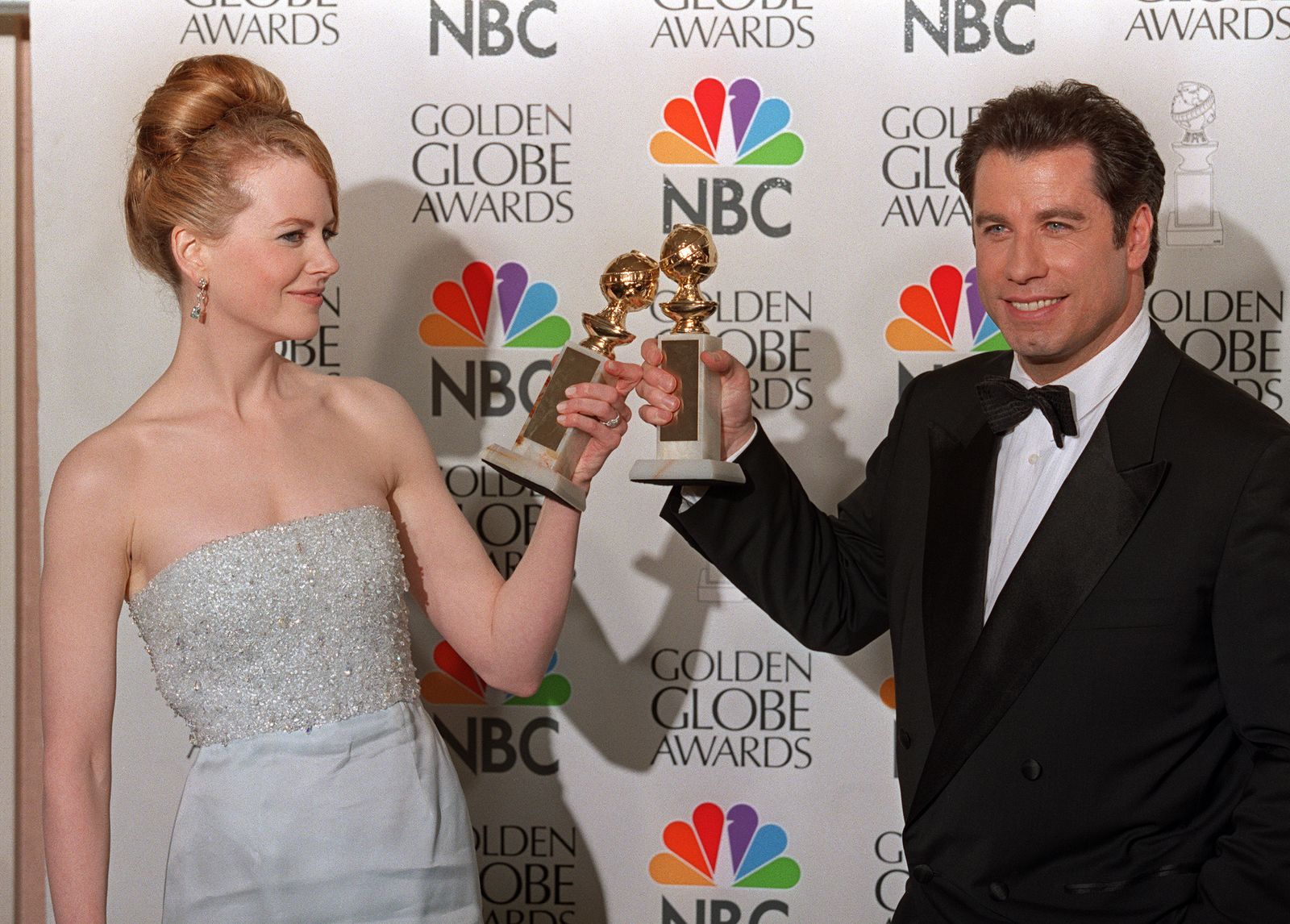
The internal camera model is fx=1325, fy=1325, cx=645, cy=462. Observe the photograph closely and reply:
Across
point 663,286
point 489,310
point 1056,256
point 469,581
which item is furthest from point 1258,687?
point 489,310

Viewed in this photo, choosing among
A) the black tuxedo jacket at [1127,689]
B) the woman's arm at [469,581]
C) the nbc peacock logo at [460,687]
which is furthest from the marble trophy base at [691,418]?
the nbc peacock logo at [460,687]

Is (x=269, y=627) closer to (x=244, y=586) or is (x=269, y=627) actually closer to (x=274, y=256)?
(x=244, y=586)

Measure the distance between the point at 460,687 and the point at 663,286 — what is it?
36.5 inches

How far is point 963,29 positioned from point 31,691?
2406 millimetres

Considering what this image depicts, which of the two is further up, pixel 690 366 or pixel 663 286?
pixel 663 286

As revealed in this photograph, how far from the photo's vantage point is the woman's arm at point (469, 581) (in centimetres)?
204

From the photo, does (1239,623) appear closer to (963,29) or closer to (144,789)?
(963,29)

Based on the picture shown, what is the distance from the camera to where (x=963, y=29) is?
2.57 meters

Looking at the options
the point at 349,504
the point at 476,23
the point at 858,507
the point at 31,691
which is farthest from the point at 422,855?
the point at 476,23

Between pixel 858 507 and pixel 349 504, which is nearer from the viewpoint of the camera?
pixel 349 504

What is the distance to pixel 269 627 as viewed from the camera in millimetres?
1860

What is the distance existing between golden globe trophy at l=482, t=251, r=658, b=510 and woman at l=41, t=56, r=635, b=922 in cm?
3

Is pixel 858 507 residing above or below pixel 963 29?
below

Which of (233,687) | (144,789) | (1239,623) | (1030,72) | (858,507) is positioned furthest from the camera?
(144,789)
